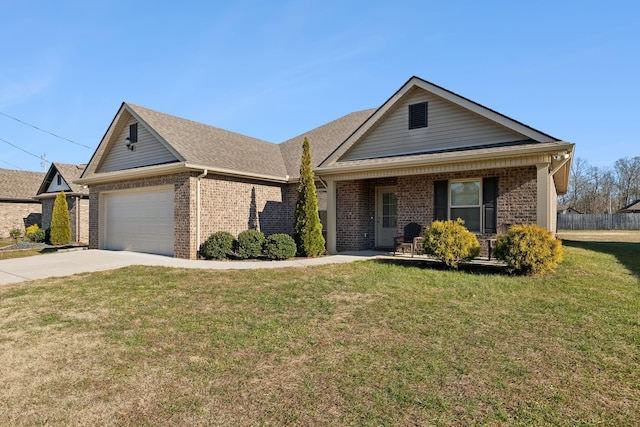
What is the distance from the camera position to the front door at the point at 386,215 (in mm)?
13992

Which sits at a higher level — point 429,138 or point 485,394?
point 429,138

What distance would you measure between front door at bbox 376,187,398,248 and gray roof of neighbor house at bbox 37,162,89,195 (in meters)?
17.4

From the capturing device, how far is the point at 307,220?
1260cm

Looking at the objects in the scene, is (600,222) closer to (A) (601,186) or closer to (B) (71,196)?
(A) (601,186)

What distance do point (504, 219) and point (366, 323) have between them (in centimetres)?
707

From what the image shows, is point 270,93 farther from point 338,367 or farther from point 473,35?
point 338,367

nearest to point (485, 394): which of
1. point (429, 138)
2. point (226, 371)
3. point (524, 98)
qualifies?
point (226, 371)

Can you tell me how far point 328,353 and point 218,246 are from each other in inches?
332

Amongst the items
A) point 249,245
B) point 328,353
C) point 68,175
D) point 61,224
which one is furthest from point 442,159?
point 68,175

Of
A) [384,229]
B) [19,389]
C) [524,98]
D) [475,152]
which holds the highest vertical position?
[524,98]

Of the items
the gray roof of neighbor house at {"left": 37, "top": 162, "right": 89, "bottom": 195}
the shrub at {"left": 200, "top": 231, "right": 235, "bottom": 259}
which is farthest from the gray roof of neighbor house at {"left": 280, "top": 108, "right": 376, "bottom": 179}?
the gray roof of neighbor house at {"left": 37, "top": 162, "right": 89, "bottom": 195}

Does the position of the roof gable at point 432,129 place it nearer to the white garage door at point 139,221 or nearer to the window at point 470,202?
the window at point 470,202

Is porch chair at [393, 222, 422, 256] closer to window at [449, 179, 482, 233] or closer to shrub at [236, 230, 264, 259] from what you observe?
window at [449, 179, 482, 233]

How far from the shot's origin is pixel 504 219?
10859mm
